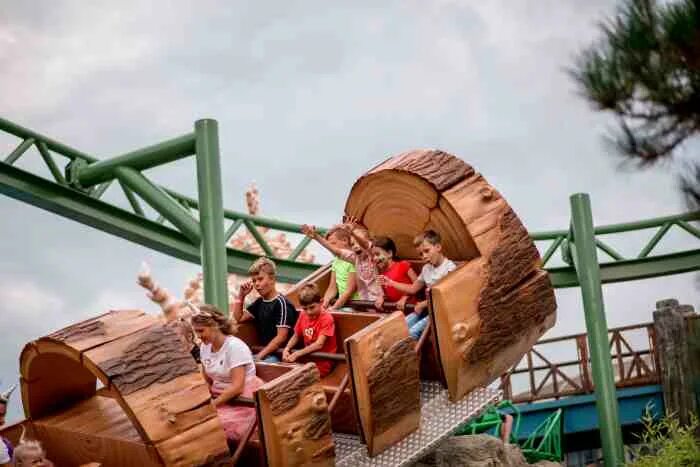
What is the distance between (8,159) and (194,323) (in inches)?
138

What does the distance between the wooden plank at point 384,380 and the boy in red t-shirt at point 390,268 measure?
872mm

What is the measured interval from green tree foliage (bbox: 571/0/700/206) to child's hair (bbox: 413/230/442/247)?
1.35 metres

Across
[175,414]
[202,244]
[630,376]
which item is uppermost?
[630,376]

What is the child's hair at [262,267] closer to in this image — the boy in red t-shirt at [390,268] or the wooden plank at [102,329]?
the boy in red t-shirt at [390,268]

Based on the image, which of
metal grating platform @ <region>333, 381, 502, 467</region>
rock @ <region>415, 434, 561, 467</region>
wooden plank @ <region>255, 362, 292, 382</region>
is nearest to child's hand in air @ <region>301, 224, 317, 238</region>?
wooden plank @ <region>255, 362, 292, 382</region>

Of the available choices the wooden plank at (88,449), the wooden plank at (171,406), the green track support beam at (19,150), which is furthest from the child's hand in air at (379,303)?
the green track support beam at (19,150)

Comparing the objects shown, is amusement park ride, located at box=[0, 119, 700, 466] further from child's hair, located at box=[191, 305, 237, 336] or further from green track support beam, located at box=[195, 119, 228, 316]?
child's hair, located at box=[191, 305, 237, 336]

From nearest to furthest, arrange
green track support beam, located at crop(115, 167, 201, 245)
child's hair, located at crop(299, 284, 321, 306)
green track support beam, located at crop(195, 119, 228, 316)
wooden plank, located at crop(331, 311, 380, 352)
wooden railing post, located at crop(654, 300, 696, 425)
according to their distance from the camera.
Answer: child's hair, located at crop(299, 284, 321, 306), wooden plank, located at crop(331, 311, 380, 352), green track support beam, located at crop(195, 119, 228, 316), green track support beam, located at crop(115, 167, 201, 245), wooden railing post, located at crop(654, 300, 696, 425)

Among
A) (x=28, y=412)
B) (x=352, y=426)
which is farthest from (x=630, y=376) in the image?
(x=28, y=412)

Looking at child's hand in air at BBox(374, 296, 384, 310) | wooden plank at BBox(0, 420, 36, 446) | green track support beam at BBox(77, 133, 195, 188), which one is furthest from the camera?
green track support beam at BBox(77, 133, 195, 188)

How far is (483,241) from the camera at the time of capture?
4.98 meters

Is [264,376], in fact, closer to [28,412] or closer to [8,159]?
[28,412]

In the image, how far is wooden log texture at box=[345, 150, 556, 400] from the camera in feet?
15.6

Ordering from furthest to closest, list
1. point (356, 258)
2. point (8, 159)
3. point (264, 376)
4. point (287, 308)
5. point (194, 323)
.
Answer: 1. point (8, 159)
2. point (356, 258)
3. point (287, 308)
4. point (264, 376)
5. point (194, 323)
